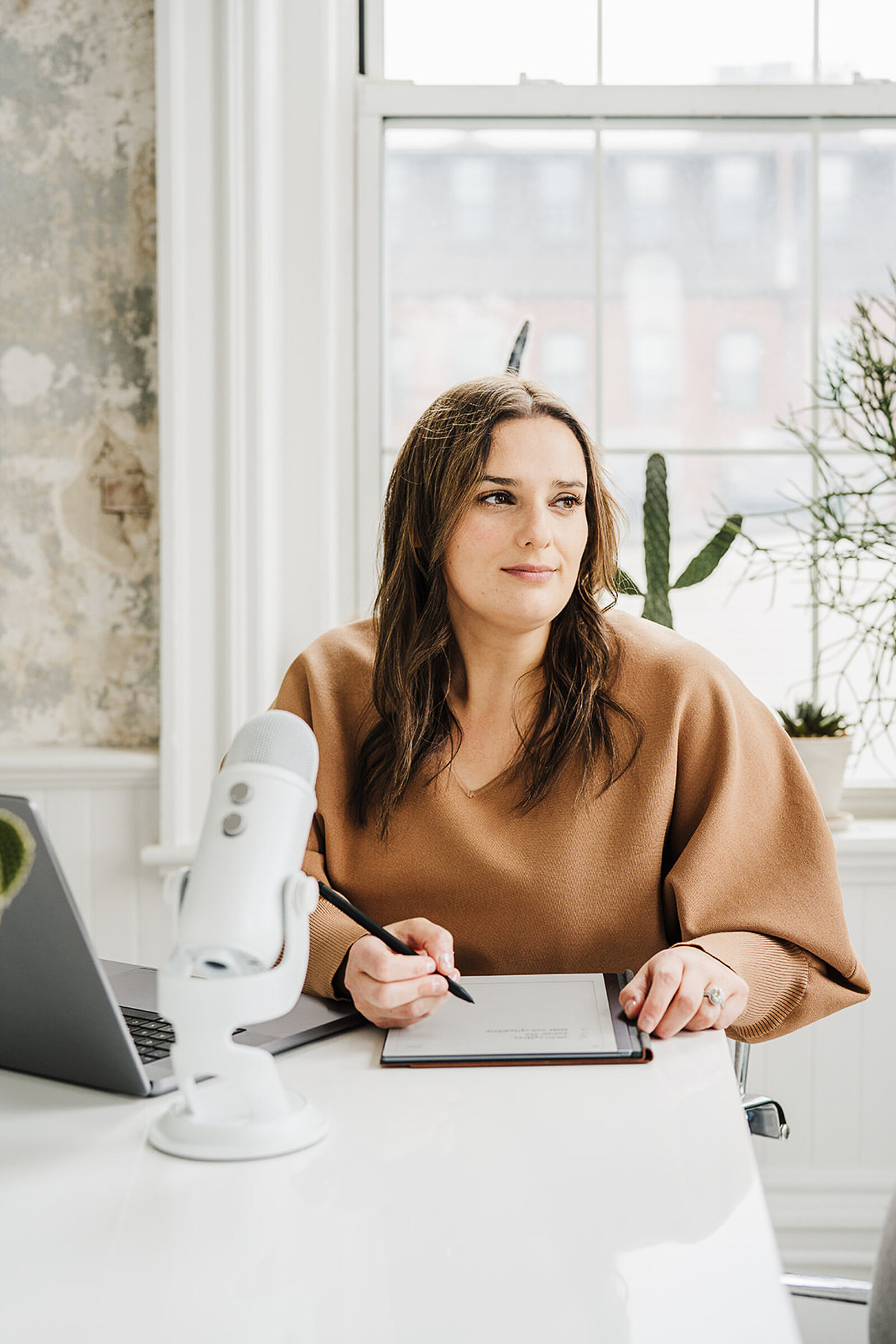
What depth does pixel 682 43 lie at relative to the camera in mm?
2293

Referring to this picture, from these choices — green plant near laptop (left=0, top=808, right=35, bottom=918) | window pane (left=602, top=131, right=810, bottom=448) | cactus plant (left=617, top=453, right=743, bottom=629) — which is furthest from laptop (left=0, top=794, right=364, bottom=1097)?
window pane (left=602, top=131, right=810, bottom=448)

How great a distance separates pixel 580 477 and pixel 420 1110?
2.83 ft

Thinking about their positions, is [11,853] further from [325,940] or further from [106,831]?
[106,831]

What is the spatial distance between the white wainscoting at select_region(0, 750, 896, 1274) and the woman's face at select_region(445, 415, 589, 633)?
0.96 m

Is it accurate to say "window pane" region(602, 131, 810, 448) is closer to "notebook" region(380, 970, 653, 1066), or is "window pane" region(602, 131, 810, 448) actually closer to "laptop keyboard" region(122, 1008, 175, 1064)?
→ "notebook" region(380, 970, 653, 1066)

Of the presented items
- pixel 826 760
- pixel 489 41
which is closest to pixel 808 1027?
pixel 826 760

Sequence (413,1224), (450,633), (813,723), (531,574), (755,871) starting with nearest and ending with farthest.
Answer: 1. (413,1224)
2. (755,871)
3. (531,574)
4. (450,633)
5. (813,723)

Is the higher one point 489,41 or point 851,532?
point 489,41

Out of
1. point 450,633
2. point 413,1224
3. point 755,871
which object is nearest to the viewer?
point 413,1224

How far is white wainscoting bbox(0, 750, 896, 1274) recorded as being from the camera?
6.92 feet

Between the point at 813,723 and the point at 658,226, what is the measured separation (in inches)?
41.1

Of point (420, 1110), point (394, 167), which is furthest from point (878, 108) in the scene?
point (420, 1110)

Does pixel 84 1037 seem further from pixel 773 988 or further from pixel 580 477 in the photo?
pixel 580 477

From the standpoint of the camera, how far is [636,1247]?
0.64 meters
